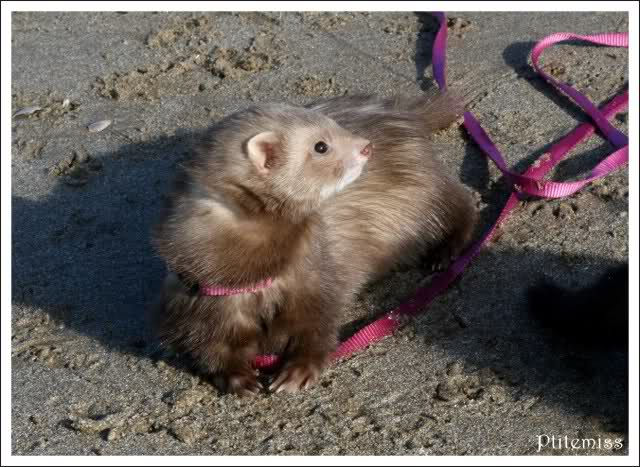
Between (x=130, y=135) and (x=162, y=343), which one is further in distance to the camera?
(x=130, y=135)

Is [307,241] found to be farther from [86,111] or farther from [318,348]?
[86,111]

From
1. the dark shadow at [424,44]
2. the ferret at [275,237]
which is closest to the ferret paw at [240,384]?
the ferret at [275,237]

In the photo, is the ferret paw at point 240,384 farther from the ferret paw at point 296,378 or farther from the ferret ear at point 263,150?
the ferret ear at point 263,150

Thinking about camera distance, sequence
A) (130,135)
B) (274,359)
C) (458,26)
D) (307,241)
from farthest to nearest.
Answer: (458,26) → (130,135) → (274,359) → (307,241)

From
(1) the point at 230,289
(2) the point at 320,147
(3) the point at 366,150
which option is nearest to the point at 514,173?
(3) the point at 366,150

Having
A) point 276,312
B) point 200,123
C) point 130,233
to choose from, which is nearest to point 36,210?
point 130,233

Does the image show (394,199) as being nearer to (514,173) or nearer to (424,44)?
(514,173)

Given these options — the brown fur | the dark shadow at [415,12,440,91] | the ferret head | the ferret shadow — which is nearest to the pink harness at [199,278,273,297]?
the ferret head
